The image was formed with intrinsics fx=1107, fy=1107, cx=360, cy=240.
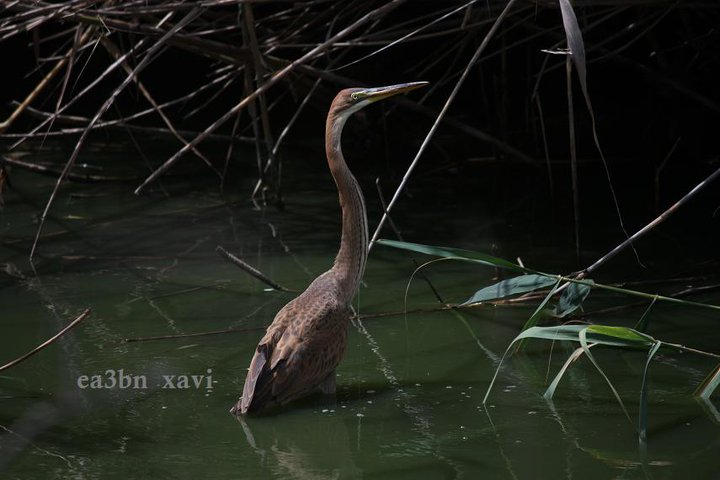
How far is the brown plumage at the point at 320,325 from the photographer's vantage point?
15.2ft

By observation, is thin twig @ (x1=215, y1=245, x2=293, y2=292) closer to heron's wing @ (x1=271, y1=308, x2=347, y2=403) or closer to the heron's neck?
the heron's neck

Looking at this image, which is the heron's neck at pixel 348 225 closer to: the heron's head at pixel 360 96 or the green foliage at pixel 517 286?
the heron's head at pixel 360 96

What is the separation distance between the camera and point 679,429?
4.39 metres

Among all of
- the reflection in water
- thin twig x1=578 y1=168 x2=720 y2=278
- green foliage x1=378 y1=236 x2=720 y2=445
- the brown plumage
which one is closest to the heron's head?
the brown plumage

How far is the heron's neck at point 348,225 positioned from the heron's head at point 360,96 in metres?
0.05

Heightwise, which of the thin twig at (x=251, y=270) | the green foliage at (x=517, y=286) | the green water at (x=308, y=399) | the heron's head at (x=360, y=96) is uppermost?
the heron's head at (x=360, y=96)

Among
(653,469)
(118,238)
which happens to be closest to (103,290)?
(118,238)

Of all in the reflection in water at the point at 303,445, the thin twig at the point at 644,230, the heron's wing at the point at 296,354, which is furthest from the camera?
the thin twig at the point at 644,230

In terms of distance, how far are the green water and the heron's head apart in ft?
3.90

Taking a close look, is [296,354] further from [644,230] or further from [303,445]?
[644,230]

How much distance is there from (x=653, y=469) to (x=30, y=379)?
2.81 metres

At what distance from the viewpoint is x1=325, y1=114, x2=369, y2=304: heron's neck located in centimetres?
531

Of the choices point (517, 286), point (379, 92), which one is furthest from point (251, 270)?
point (517, 286)

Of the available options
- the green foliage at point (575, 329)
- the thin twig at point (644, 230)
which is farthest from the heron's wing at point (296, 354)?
the thin twig at point (644, 230)
